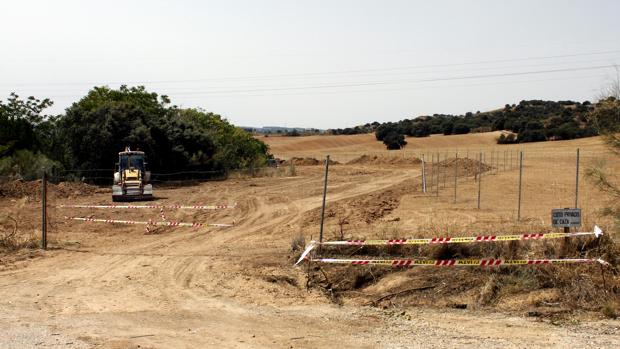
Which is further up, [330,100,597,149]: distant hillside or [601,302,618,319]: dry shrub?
[330,100,597,149]: distant hillside

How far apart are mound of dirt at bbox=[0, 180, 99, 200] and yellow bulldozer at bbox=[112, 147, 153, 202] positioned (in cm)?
362

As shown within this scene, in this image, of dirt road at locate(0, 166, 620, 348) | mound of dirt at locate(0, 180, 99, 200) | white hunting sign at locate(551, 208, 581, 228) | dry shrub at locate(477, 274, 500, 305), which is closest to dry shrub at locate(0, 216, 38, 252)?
dirt road at locate(0, 166, 620, 348)

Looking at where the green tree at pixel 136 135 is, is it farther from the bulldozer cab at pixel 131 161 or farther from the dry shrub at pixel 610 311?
the dry shrub at pixel 610 311

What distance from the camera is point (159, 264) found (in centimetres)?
1380

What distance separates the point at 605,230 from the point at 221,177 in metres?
33.9

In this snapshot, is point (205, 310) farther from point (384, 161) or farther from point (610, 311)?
point (384, 161)

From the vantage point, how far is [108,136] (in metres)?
40.0

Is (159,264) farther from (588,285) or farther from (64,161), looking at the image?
(64,161)

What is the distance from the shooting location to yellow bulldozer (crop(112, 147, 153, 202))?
29562 mm

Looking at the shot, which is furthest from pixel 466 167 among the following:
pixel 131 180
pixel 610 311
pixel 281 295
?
pixel 610 311

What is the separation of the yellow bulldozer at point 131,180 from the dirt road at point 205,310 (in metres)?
12.1

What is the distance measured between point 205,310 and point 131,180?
2074 centimetres

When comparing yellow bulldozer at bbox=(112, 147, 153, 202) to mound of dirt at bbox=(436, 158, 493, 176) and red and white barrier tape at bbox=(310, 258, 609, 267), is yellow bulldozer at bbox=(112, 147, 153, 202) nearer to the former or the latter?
Result: red and white barrier tape at bbox=(310, 258, 609, 267)

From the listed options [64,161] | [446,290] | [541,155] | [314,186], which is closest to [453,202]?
[314,186]
